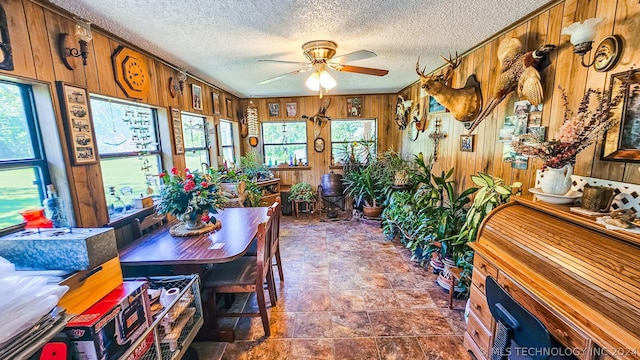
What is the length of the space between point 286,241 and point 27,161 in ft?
8.89

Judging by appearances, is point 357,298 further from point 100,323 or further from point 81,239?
point 81,239

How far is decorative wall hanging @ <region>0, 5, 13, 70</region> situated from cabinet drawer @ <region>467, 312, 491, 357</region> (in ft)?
9.78

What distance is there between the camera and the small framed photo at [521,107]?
182cm

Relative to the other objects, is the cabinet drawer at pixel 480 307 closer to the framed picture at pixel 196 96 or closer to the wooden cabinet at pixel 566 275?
the wooden cabinet at pixel 566 275

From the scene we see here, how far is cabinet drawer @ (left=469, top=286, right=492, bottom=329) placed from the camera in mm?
1518

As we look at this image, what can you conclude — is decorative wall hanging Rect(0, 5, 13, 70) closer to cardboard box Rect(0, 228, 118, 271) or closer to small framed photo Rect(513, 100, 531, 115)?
cardboard box Rect(0, 228, 118, 271)

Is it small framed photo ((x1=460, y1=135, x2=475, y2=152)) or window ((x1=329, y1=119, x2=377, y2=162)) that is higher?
window ((x1=329, y1=119, x2=377, y2=162))

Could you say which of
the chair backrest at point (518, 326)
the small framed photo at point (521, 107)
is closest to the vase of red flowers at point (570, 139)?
the small framed photo at point (521, 107)

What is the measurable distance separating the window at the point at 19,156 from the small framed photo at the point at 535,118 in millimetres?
3213

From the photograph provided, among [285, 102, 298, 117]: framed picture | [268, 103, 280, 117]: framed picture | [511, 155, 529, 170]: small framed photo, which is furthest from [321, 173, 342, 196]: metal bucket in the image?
[511, 155, 529, 170]: small framed photo

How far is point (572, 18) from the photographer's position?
4.91 ft

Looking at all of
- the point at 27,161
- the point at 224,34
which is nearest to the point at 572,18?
the point at 224,34

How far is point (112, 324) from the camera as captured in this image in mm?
993

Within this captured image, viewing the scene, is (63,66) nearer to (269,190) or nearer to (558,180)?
(558,180)
